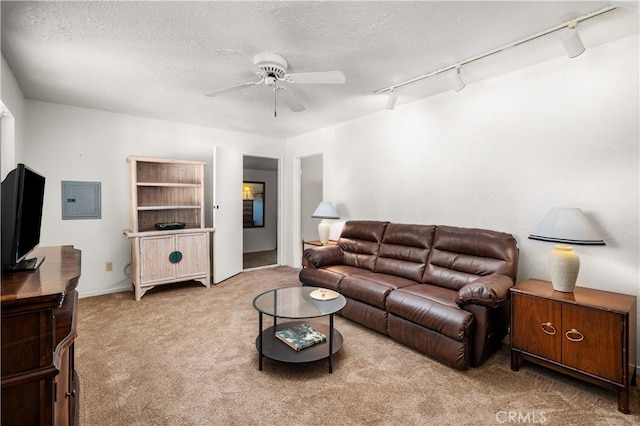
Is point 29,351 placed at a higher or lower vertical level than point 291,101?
lower

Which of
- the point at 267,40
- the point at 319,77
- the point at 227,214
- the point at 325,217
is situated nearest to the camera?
the point at 267,40

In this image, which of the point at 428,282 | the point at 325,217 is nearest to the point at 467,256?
the point at 428,282

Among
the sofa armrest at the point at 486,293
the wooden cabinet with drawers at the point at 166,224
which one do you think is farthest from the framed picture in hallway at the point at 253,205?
the sofa armrest at the point at 486,293

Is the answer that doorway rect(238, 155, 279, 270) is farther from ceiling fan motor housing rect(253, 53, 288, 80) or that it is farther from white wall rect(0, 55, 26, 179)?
ceiling fan motor housing rect(253, 53, 288, 80)

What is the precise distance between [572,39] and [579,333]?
192cm

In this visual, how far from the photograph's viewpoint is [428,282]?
2984 millimetres

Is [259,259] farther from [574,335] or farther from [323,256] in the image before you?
[574,335]

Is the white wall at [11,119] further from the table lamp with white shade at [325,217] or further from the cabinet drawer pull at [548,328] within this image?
the cabinet drawer pull at [548,328]

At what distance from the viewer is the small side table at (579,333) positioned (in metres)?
1.83

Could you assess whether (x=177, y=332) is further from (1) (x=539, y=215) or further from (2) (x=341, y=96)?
(1) (x=539, y=215)

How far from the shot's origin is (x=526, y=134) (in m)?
2.71

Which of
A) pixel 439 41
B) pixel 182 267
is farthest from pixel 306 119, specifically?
pixel 182 267

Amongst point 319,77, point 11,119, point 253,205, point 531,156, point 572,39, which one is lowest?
point 253,205

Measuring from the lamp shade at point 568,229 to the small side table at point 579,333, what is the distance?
0.38m
